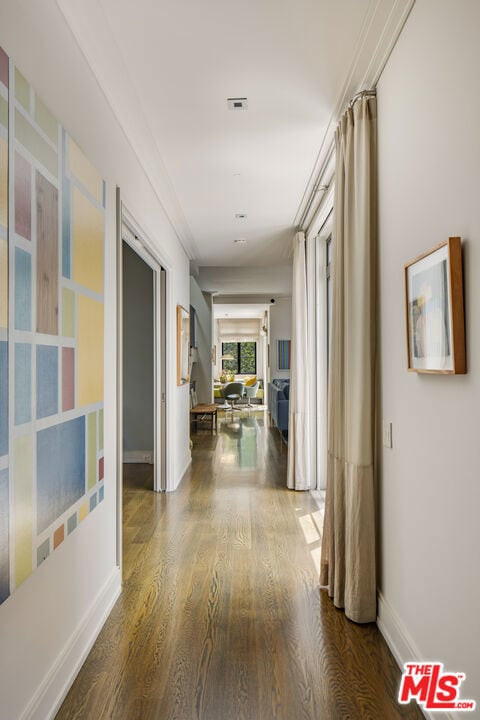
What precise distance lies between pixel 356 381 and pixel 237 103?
1742 mm

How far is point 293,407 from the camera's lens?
15.4 ft

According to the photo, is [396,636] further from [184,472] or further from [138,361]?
[138,361]

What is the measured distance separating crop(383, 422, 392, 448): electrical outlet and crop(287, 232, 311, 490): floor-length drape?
8.06 ft

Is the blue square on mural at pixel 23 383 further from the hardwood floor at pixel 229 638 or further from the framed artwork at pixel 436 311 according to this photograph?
the framed artwork at pixel 436 311

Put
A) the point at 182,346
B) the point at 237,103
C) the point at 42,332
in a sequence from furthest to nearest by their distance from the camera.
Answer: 1. the point at 182,346
2. the point at 237,103
3. the point at 42,332

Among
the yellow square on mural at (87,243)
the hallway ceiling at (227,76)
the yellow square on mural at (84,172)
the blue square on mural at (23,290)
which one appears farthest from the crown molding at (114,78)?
the blue square on mural at (23,290)

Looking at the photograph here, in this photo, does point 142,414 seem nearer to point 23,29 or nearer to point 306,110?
point 306,110

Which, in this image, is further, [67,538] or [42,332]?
[67,538]

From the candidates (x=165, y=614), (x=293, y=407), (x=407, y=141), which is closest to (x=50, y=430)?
(x=165, y=614)

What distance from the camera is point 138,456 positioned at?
585cm

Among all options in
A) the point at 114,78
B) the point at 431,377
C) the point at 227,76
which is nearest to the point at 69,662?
the point at 431,377

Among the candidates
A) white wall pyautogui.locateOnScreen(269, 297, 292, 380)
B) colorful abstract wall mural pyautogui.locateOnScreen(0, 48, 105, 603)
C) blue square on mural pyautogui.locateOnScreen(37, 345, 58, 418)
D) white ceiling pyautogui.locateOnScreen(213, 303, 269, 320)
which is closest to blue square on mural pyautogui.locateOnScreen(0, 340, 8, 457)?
colorful abstract wall mural pyautogui.locateOnScreen(0, 48, 105, 603)

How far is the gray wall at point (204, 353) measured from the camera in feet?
28.1

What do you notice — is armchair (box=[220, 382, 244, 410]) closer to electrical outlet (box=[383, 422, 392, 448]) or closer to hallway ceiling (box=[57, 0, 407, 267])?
hallway ceiling (box=[57, 0, 407, 267])
